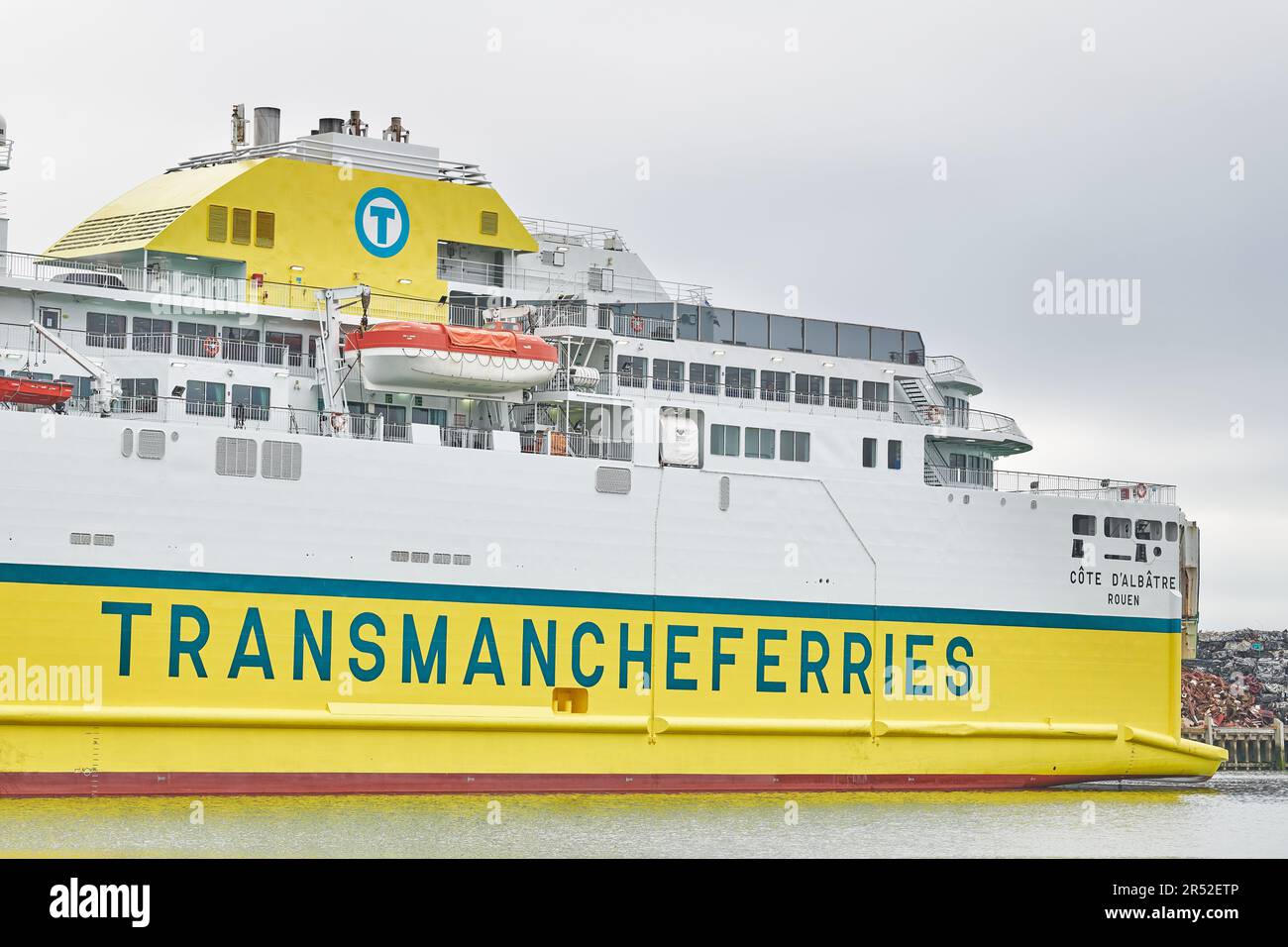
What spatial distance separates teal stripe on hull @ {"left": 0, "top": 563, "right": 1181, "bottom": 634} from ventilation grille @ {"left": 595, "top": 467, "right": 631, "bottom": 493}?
163 cm

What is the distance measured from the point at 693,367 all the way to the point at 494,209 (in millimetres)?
4562

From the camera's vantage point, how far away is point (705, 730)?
96.6ft

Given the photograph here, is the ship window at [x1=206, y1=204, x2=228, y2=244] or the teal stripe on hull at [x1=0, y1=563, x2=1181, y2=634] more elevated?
the ship window at [x1=206, y1=204, x2=228, y2=244]

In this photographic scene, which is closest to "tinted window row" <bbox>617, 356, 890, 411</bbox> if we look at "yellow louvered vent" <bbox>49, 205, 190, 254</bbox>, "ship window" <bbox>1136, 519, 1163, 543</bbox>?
"ship window" <bbox>1136, 519, 1163, 543</bbox>

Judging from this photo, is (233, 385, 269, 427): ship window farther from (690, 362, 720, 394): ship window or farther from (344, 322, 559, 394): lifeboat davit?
(690, 362, 720, 394): ship window

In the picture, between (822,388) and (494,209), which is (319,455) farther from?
(822,388)

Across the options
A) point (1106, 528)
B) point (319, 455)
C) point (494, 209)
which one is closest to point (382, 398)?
point (319, 455)

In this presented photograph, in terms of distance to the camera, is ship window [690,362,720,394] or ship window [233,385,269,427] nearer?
ship window [233,385,269,427]

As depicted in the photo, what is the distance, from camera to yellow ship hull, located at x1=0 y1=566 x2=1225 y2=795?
82.3 feet

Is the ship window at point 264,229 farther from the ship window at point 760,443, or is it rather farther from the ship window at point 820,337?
the ship window at point 820,337

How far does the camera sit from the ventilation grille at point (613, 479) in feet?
95.5

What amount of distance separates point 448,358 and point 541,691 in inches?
208

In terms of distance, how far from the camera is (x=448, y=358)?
93.7ft

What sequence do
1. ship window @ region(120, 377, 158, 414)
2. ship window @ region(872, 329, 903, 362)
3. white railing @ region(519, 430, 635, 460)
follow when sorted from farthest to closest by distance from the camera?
1. ship window @ region(872, 329, 903, 362)
2. white railing @ region(519, 430, 635, 460)
3. ship window @ region(120, 377, 158, 414)
